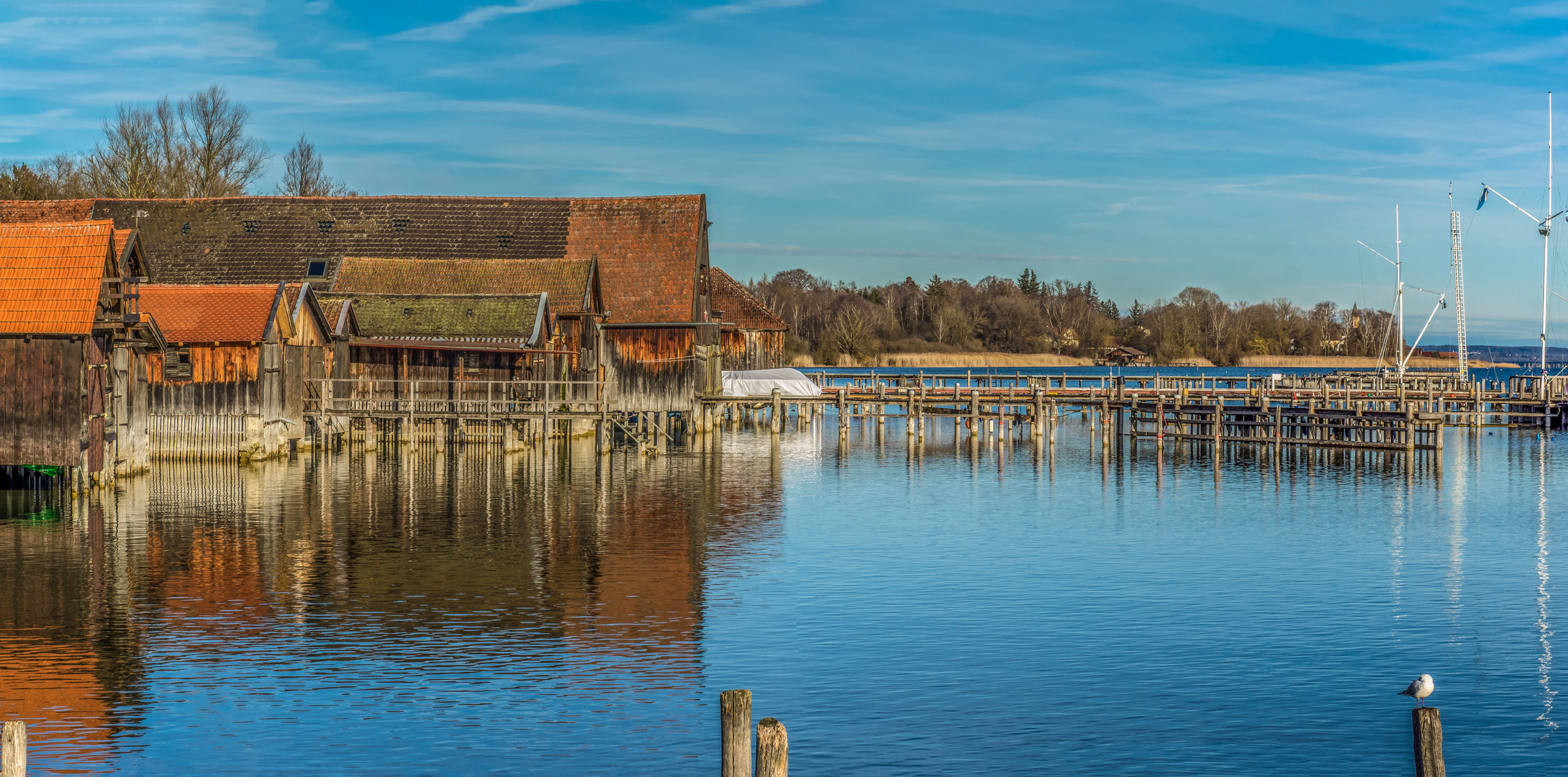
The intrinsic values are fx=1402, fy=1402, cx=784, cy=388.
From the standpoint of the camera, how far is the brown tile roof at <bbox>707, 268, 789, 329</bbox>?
227 feet

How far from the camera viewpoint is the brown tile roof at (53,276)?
101 ft

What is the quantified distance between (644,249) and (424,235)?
8.68m

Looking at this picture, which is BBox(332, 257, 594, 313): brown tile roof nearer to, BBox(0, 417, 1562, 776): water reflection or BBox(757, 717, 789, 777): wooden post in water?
BBox(0, 417, 1562, 776): water reflection

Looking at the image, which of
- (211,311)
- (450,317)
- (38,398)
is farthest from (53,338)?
(450,317)

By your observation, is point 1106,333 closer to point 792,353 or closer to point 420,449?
point 792,353

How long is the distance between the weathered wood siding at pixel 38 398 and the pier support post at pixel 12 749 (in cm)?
2312

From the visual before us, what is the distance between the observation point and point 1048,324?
565ft

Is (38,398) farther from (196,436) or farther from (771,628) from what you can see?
(771,628)

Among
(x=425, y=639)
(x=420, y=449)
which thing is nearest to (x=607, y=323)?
(x=420, y=449)

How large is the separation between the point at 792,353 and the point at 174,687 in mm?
115751

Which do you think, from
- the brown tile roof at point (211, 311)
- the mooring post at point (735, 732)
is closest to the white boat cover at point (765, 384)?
the brown tile roof at point (211, 311)

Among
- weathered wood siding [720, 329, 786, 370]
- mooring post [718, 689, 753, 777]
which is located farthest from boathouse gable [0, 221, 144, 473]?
weathered wood siding [720, 329, 786, 370]

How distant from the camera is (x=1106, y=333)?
170250 millimetres

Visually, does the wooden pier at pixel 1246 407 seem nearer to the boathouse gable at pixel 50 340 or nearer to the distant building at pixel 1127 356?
the boathouse gable at pixel 50 340
